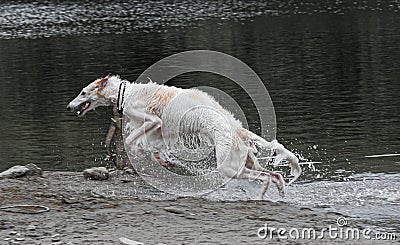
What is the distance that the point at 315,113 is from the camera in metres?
18.2

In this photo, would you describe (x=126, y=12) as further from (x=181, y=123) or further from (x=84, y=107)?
(x=181, y=123)

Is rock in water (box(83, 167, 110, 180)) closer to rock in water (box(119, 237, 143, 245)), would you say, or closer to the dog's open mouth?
the dog's open mouth

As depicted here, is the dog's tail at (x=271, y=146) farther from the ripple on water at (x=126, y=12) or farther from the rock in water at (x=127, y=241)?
the ripple on water at (x=126, y=12)

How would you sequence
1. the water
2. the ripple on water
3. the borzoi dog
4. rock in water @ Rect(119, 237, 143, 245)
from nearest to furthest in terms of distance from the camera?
rock in water @ Rect(119, 237, 143, 245), the borzoi dog, the water, the ripple on water

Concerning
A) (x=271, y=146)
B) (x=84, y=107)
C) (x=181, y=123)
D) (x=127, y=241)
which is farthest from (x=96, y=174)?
(x=127, y=241)

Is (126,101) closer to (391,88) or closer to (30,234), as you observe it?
(30,234)

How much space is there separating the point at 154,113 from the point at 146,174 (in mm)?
1128

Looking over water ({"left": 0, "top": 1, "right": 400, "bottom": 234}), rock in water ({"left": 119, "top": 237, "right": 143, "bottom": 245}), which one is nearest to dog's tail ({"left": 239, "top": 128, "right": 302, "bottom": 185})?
water ({"left": 0, "top": 1, "right": 400, "bottom": 234})

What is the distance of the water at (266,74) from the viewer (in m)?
13.4

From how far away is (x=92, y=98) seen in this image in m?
12.4

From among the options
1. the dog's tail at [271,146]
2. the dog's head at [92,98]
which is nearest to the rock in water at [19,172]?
the dog's head at [92,98]

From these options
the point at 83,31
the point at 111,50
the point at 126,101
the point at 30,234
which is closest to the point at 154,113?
the point at 126,101

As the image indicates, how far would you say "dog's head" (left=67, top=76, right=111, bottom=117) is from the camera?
Result: 40.5 feet

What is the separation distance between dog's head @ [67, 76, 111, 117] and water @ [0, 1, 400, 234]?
5.99ft
